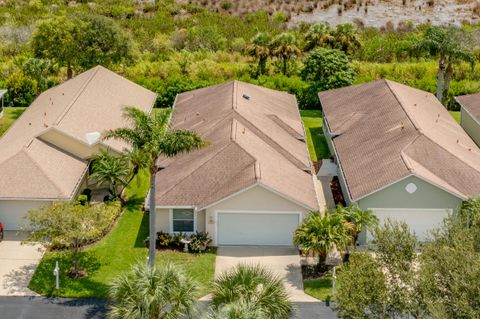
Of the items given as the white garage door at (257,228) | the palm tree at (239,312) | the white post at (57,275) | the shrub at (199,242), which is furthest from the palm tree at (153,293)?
the white garage door at (257,228)

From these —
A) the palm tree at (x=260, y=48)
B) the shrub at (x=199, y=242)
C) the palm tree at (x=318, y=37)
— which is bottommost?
the shrub at (x=199, y=242)

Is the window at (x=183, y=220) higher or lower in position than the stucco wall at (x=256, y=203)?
lower

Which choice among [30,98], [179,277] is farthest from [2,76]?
[179,277]

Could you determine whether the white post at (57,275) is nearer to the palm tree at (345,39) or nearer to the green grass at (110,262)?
the green grass at (110,262)

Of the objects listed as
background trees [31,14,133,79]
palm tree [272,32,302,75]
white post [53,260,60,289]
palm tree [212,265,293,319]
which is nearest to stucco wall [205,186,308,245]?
white post [53,260,60,289]

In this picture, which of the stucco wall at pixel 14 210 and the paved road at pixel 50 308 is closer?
the paved road at pixel 50 308

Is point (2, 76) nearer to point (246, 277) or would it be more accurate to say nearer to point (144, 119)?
point (144, 119)

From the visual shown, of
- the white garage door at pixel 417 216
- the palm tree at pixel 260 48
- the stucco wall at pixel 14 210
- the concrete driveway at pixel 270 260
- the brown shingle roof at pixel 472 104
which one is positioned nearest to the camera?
the concrete driveway at pixel 270 260
